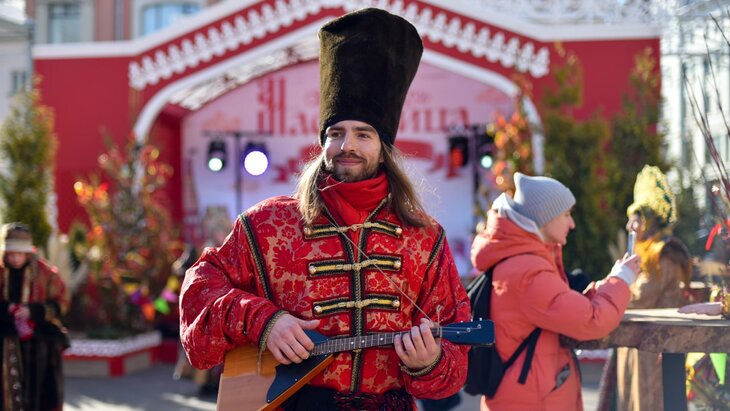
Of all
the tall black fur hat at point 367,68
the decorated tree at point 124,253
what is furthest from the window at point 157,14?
the tall black fur hat at point 367,68

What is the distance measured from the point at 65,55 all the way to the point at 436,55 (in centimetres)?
443

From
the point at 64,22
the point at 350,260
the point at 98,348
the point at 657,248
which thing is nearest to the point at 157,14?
the point at 64,22

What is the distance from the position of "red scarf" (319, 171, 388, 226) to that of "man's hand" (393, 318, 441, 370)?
0.42 meters

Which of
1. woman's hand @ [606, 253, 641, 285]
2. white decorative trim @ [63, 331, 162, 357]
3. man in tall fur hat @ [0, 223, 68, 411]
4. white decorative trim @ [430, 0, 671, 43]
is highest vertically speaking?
white decorative trim @ [430, 0, 671, 43]

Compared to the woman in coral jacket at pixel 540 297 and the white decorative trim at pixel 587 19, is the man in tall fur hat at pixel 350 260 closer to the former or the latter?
the woman in coral jacket at pixel 540 297

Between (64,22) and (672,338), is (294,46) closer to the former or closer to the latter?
(672,338)

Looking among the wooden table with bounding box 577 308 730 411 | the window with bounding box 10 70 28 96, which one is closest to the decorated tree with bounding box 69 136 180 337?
the wooden table with bounding box 577 308 730 411

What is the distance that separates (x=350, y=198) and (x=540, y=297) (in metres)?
1.16

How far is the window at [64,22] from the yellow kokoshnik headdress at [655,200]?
2503 centimetres

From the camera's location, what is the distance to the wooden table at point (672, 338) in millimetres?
3184

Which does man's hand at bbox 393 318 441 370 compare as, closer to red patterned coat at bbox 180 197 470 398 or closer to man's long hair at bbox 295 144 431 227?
red patterned coat at bbox 180 197 470 398

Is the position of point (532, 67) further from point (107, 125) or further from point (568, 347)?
point (568, 347)

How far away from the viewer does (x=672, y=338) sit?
128 inches

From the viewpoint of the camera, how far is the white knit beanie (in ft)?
12.0
